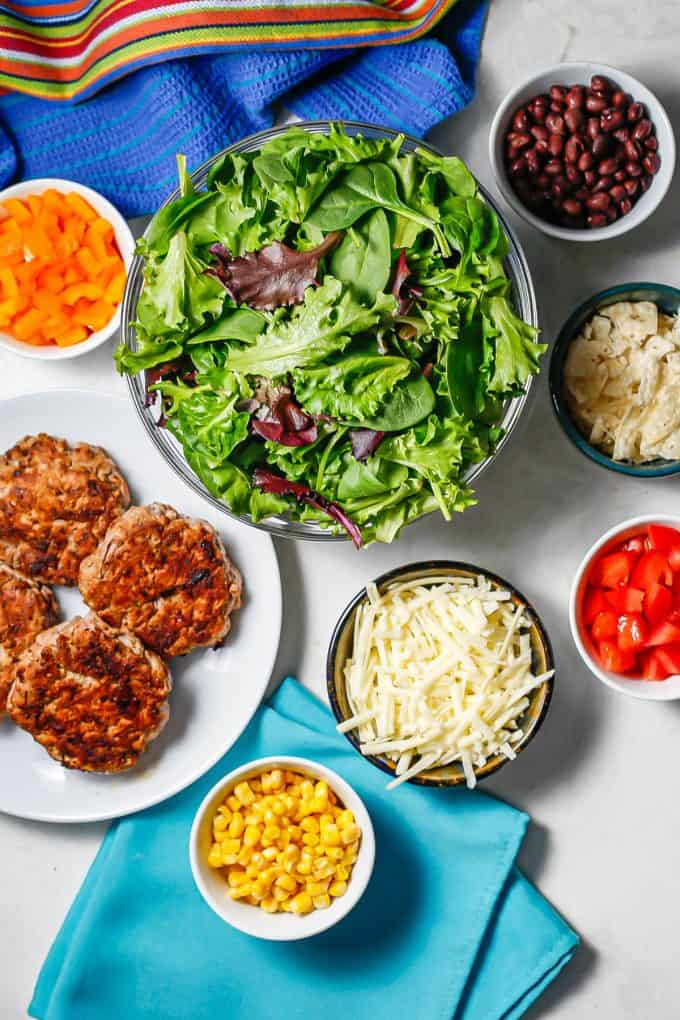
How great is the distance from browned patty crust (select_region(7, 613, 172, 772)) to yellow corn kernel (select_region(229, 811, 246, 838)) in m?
0.30

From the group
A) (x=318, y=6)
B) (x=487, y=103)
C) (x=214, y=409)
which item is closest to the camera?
(x=214, y=409)

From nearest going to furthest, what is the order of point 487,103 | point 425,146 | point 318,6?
1. point 425,146
2. point 318,6
3. point 487,103

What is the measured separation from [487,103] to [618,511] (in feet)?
3.78

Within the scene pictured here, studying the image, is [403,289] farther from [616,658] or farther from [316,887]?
[316,887]

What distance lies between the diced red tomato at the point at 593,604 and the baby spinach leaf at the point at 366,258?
1061 mm

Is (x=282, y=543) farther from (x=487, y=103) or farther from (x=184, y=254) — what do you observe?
(x=487, y=103)

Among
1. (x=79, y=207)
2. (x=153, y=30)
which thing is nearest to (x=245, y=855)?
(x=79, y=207)

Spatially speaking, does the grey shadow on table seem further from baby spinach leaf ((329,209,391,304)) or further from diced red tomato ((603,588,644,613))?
baby spinach leaf ((329,209,391,304))

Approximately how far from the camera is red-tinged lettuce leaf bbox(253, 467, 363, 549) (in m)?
2.13

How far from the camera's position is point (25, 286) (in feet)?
8.43

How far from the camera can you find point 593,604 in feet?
8.38

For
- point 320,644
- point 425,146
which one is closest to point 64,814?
point 320,644

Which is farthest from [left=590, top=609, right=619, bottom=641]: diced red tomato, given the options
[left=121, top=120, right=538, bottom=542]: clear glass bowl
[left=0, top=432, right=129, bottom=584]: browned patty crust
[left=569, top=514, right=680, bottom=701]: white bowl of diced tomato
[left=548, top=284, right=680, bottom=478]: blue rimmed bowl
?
[left=0, top=432, right=129, bottom=584]: browned patty crust

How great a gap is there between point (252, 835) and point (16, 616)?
0.83m
